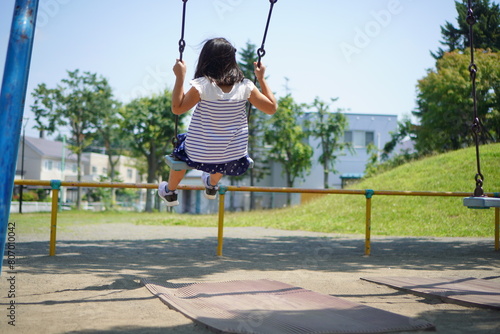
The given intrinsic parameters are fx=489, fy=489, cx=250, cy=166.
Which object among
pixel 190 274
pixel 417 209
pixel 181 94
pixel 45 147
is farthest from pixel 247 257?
pixel 45 147

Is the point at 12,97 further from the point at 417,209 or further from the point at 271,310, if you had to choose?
the point at 417,209

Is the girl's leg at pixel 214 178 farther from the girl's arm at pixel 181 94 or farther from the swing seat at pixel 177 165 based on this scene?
the girl's arm at pixel 181 94

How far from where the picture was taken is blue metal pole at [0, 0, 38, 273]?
274cm

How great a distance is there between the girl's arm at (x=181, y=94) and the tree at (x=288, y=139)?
2978 centimetres

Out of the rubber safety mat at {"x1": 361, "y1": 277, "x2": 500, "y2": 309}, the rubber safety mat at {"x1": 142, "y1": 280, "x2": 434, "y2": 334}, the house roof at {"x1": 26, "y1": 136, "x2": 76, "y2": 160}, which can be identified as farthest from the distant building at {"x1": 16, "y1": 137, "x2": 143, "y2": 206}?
the rubber safety mat at {"x1": 142, "y1": 280, "x2": 434, "y2": 334}

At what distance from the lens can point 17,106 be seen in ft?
9.21

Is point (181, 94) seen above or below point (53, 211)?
above

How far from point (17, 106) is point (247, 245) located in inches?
273


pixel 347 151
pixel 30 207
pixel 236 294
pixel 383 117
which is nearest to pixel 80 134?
pixel 30 207

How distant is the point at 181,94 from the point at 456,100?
2177cm

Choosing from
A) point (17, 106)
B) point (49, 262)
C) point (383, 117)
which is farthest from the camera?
point (383, 117)

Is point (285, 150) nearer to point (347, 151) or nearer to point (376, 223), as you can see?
point (347, 151)

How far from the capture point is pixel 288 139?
33.6 metres

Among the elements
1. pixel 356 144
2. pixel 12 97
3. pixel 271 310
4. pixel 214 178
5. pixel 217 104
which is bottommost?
pixel 271 310
